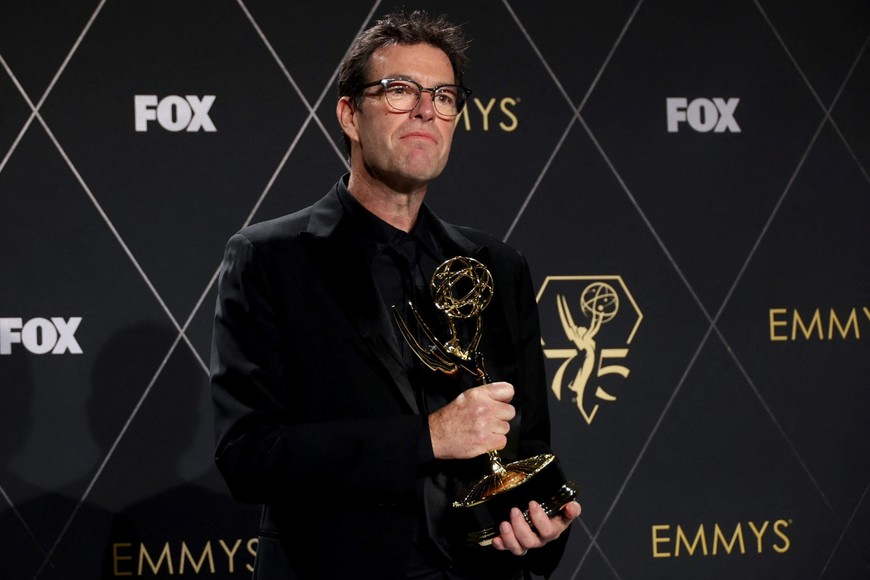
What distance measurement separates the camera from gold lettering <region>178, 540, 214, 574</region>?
2807 millimetres

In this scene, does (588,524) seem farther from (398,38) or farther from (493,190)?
(398,38)

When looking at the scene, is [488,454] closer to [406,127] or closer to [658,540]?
[406,127]

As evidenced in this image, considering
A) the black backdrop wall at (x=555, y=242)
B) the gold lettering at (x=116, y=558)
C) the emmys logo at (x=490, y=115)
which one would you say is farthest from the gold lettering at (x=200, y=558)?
the emmys logo at (x=490, y=115)

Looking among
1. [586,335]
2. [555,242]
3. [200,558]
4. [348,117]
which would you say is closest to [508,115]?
[555,242]

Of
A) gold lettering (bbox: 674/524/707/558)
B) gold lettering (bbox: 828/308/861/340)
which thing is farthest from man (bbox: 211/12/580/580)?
gold lettering (bbox: 828/308/861/340)

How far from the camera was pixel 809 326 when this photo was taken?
3.10 metres

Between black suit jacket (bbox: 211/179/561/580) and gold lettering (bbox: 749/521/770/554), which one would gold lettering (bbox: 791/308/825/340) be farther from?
black suit jacket (bbox: 211/179/561/580)

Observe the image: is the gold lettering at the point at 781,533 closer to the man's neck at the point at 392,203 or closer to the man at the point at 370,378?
the man at the point at 370,378

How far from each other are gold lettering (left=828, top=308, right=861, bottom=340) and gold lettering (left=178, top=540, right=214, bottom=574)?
1924 mm

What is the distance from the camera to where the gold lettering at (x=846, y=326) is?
10.2 feet

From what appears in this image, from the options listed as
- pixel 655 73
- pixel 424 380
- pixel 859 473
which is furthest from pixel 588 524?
pixel 424 380

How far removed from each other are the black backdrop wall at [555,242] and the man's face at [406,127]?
1.27 metres

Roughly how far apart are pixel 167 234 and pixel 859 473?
2162mm

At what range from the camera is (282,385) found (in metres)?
1.53
